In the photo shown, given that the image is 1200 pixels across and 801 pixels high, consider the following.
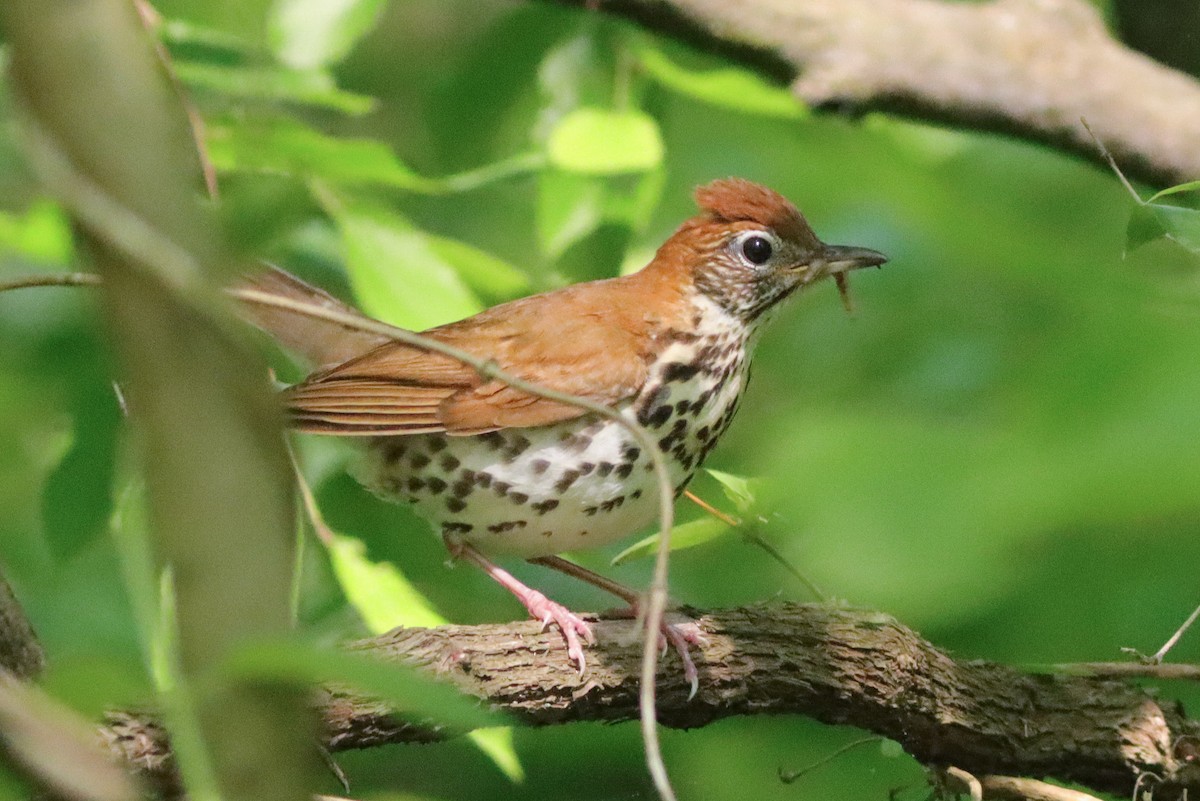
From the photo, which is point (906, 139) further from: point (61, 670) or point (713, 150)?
point (61, 670)

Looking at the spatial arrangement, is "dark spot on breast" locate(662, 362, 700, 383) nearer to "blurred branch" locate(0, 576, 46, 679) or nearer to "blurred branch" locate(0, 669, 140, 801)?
"blurred branch" locate(0, 576, 46, 679)

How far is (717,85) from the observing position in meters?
3.28

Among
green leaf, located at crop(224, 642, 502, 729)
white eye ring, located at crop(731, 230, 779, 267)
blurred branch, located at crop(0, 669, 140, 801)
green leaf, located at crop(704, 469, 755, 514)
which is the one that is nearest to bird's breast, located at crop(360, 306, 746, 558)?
white eye ring, located at crop(731, 230, 779, 267)

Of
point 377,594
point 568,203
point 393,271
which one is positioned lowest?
point 377,594

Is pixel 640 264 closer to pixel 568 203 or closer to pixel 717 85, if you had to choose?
pixel 717 85

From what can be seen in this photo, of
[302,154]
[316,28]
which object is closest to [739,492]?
[302,154]

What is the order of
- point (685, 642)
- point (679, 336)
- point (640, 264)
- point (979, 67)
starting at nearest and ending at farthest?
1. point (685, 642)
2. point (679, 336)
3. point (640, 264)
4. point (979, 67)

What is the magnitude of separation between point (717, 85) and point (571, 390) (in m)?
0.92

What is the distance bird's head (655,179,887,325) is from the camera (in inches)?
128

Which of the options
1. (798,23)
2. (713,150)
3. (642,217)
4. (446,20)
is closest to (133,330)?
(642,217)

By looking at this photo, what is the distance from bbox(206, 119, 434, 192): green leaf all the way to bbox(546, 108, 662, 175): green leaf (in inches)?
11.8

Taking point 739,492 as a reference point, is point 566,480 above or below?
below

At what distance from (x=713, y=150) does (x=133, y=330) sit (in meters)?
3.74

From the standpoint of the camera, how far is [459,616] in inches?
137
